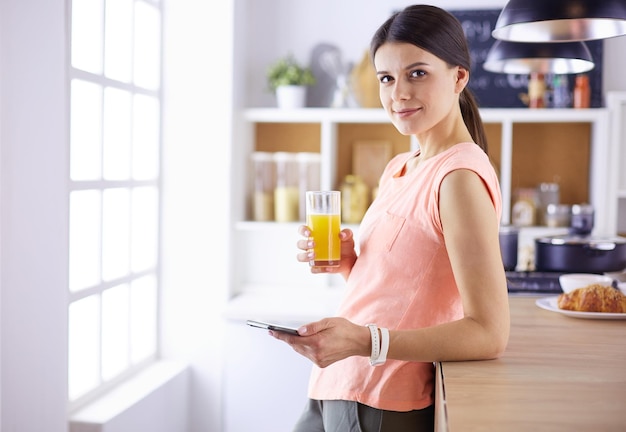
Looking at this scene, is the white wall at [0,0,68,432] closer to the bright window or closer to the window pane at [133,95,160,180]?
the bright window

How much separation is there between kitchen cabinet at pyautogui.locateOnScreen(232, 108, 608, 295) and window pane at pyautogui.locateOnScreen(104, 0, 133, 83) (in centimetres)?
77

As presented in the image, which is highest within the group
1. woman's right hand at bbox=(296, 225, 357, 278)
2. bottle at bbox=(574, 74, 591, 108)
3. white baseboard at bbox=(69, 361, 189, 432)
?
bottle at bbox=(574, 74, 591, 108)

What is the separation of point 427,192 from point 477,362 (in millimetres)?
327

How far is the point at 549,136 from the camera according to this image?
3.85m

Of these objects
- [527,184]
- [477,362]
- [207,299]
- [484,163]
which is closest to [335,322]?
[477,362]

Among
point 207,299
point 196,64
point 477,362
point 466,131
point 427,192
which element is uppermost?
point 196,64

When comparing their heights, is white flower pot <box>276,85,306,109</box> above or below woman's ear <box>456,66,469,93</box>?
above

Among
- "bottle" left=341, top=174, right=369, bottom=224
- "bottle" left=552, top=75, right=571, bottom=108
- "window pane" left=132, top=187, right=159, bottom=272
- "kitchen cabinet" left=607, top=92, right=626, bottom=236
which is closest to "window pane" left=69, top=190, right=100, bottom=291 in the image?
"window pane" left=132, top=187, right=159, bottom=272

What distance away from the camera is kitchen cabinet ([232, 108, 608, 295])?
3.58 meters

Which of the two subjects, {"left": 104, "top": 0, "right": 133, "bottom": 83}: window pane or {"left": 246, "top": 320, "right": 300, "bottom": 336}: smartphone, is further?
{"left": 104, "top": 0, "right": 133, "bottom": 83}: window pane

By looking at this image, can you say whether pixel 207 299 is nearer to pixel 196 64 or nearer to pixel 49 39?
pixel 196 64

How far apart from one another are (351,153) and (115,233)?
4.89ft

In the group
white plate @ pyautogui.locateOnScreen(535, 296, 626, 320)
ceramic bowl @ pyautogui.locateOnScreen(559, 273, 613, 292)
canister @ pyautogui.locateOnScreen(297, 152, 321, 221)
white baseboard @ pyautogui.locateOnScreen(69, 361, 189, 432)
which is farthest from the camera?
canister @ pyautogui.locateOnScreen(297, 152, 321, 221)

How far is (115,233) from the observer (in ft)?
9.81
